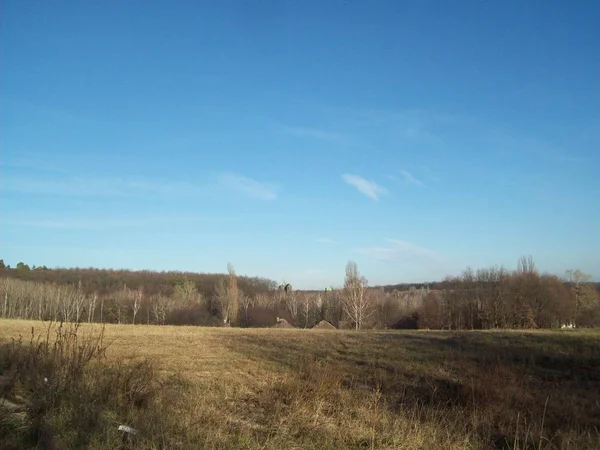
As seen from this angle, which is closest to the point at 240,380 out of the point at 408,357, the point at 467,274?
the point at 408,357

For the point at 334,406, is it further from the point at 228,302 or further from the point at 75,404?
the point at 228,302

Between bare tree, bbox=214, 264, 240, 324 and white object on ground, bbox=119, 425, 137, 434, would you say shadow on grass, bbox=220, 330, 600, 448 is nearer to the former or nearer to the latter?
white object on ground, bbox=119, 425, 137, 434

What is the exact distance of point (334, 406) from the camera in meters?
7.62

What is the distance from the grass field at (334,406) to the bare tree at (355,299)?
163ft

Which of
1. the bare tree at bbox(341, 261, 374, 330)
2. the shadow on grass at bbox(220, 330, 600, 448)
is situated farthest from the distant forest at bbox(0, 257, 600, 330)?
the shadow on grass at bbox(220, 330, 600, 448)

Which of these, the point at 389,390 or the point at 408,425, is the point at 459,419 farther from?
the point at 389,390

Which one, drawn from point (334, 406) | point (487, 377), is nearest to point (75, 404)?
point (334, 406)

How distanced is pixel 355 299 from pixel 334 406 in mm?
58403

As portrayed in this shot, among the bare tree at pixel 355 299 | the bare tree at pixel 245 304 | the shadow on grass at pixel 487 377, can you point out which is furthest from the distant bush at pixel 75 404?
the bare tree at pixel 245 304

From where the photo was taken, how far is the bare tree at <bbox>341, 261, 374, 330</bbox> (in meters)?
65.2

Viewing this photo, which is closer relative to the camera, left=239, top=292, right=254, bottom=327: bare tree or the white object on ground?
the white object on ground

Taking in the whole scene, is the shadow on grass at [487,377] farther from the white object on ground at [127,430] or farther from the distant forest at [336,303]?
the distant forest at [336,303]

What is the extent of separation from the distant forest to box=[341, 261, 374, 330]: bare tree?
0.13m

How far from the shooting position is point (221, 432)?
19.1ft
